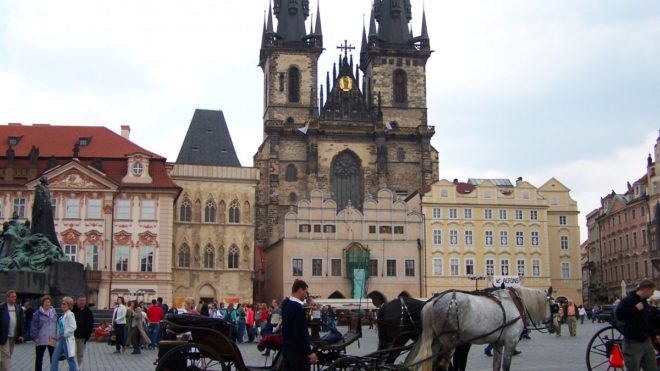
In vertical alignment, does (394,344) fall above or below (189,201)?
below

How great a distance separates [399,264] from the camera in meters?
60.2

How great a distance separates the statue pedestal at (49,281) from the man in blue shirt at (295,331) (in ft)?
48.7

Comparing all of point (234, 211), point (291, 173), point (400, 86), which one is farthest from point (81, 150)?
point (400, 86)

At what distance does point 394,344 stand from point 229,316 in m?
17.1

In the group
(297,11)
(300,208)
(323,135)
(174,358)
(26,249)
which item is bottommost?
(174,358)

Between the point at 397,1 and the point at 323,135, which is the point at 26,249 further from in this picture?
the point at 397,1

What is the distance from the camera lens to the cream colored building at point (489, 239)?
61.7 m

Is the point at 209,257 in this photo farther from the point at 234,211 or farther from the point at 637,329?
the point at 637,329

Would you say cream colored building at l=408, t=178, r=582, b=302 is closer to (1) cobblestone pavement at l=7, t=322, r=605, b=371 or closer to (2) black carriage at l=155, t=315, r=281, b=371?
(1) cobblestone pavement at l=7, t=322, r=605, b=371

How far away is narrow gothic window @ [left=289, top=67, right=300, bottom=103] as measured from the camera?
7444cm

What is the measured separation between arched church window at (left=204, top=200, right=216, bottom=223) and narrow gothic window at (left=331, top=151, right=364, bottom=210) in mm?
15689

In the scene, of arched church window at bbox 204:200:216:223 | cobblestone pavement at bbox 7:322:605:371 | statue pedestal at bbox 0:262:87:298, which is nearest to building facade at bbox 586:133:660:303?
arched church window at bbox 204:200:216:223

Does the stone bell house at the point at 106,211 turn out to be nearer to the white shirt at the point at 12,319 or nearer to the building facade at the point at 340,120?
the building facade at the point at 340,120

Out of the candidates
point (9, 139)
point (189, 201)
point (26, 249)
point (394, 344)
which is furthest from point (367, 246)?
point (394, 344)
